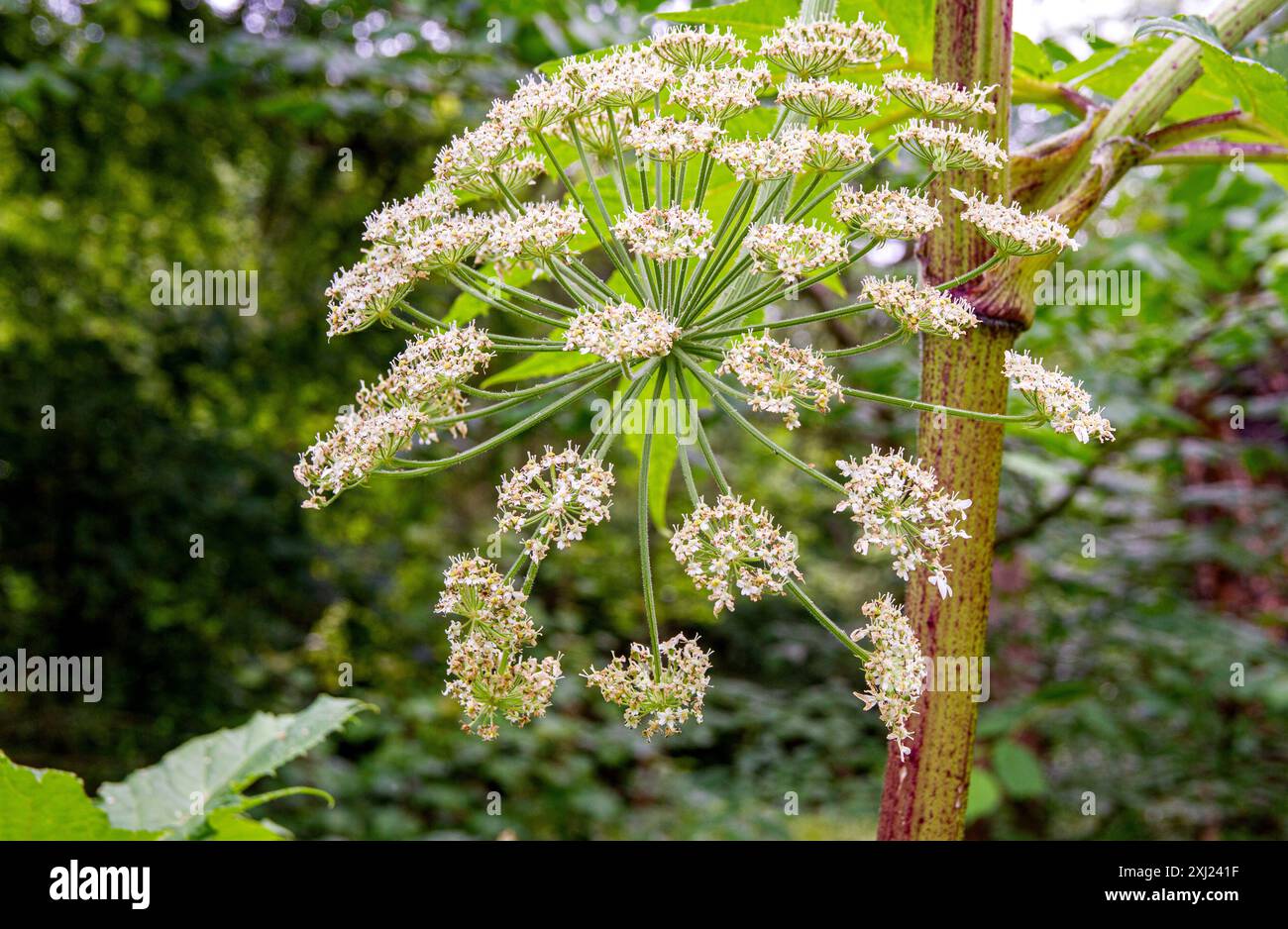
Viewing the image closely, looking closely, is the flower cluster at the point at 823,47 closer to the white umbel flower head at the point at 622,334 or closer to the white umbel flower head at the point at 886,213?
the white umbel flower head at the point at 886,213

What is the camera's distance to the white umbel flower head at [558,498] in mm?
1091

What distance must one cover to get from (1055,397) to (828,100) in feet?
1.38

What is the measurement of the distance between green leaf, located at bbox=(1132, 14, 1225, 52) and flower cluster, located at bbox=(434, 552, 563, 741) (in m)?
0.96

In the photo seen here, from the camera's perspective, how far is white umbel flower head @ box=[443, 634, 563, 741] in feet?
3.59

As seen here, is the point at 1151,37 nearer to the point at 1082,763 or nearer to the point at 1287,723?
the point at 1287,723

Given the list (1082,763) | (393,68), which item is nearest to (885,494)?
(393,68)

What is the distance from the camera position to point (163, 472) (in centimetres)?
645

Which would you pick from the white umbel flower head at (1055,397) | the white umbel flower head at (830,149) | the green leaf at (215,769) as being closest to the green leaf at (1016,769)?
the green leaf at (215,769)

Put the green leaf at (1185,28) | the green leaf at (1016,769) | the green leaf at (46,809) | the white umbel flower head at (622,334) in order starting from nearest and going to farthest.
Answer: the white umbel flower head at (622,334) < the green leaf at (1185,28) < the green leaf at (46,809) < the green leaf at (1016,769)

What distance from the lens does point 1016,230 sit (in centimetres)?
114

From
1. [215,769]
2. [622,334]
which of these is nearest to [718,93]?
[622,334]

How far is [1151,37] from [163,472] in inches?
245

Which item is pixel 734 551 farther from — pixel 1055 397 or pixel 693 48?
pixel 693 48

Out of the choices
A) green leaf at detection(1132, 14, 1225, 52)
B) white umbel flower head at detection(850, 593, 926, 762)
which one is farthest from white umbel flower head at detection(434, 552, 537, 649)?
green leaf at detection(1132, 14, 1225, 52)
